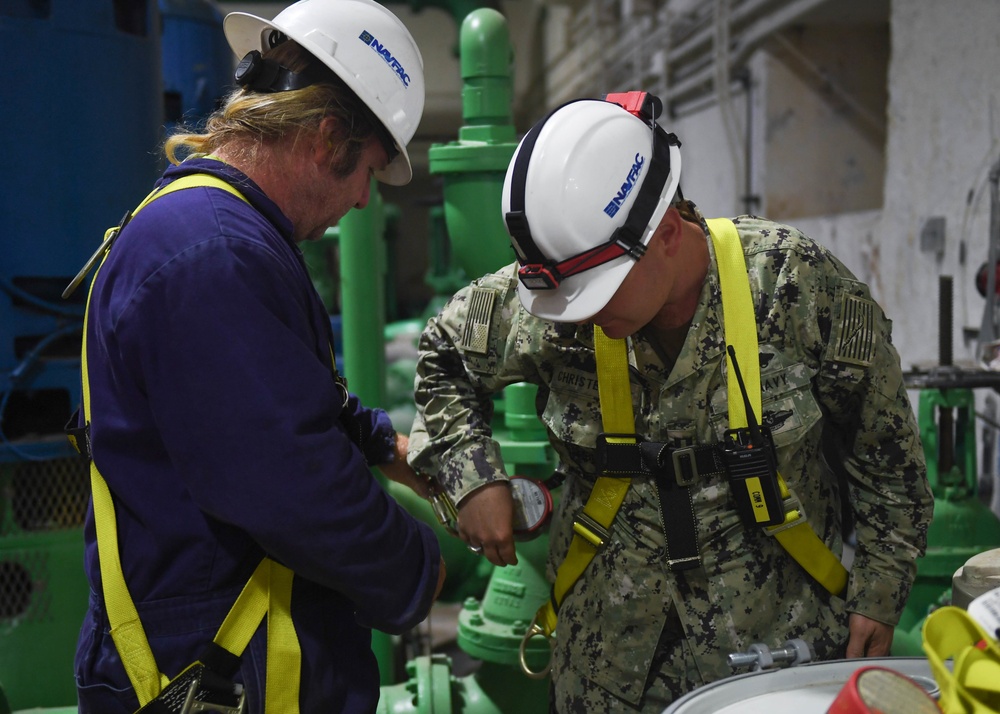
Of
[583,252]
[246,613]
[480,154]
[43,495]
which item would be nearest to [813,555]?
[583,252]

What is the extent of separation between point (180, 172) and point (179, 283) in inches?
9.7

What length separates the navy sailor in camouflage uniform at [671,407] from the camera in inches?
53.7

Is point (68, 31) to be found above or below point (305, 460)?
above

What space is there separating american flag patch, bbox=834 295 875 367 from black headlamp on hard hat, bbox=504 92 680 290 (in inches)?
14.8

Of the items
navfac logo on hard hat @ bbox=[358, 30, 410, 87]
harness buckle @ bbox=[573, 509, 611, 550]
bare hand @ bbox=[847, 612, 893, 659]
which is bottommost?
bare hand @ bbox=[847, 612, 893, 659]

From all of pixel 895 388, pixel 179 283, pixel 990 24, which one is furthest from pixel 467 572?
pixel 990 24

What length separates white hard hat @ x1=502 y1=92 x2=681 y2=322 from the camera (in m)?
1.33

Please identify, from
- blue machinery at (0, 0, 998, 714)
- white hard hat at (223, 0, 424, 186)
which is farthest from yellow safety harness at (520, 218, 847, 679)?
blue machinery at (0, 0, 998, 714)

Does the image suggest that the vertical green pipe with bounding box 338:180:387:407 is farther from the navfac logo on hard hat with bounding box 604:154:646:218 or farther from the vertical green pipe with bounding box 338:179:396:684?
the navfac logo on hard hat with bounding box 604:154:646:218

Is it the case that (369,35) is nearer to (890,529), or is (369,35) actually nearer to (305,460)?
(305,460)

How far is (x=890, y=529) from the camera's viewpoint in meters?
1.54

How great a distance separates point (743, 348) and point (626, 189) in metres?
0.34

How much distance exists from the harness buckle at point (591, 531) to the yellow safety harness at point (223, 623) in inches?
21.0

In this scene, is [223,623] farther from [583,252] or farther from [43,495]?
[43,495]
